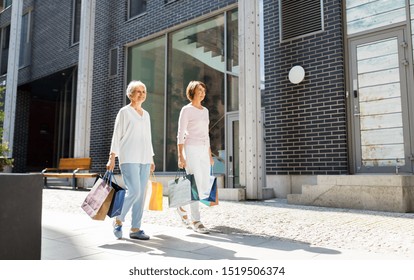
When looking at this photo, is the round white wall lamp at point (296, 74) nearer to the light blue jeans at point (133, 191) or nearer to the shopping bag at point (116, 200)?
the light blue jeans at point (133, 191)

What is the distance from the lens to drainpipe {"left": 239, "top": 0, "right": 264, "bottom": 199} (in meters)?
6.95

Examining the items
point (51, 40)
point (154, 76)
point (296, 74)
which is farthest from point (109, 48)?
point (296, 74)

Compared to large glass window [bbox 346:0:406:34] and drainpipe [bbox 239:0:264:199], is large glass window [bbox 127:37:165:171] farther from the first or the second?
large glass window [bbox 346:0:406:34]

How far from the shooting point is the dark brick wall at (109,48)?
403 inches

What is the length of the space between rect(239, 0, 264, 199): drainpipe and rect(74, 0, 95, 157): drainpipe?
207 inches

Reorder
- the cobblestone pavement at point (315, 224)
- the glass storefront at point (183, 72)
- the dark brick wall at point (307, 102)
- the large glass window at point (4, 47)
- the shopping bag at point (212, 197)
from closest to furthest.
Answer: the cobblestone pavement at point (315, 224) → the shopping bag at point (212, 197) → the dark brick wall at point (307, 102) → the glass storefront at point (183, 72) → the large glass window at point (4, 47)

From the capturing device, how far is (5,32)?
52.5 ft

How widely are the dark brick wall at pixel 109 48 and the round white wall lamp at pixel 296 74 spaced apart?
3839 millimetres

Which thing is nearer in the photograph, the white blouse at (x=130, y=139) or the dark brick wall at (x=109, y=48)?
the white blouse at (x=130, y=139)

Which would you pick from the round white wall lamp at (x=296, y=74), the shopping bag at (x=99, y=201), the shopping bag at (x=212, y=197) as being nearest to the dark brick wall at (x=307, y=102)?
the round white wall lamp at (x=296, y=74)

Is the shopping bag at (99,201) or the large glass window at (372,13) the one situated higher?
the large glass window at (372,13)

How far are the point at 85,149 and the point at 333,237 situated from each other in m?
8.53

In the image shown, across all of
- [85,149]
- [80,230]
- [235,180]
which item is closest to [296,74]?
[235,180]

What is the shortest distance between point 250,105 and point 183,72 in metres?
3.06
